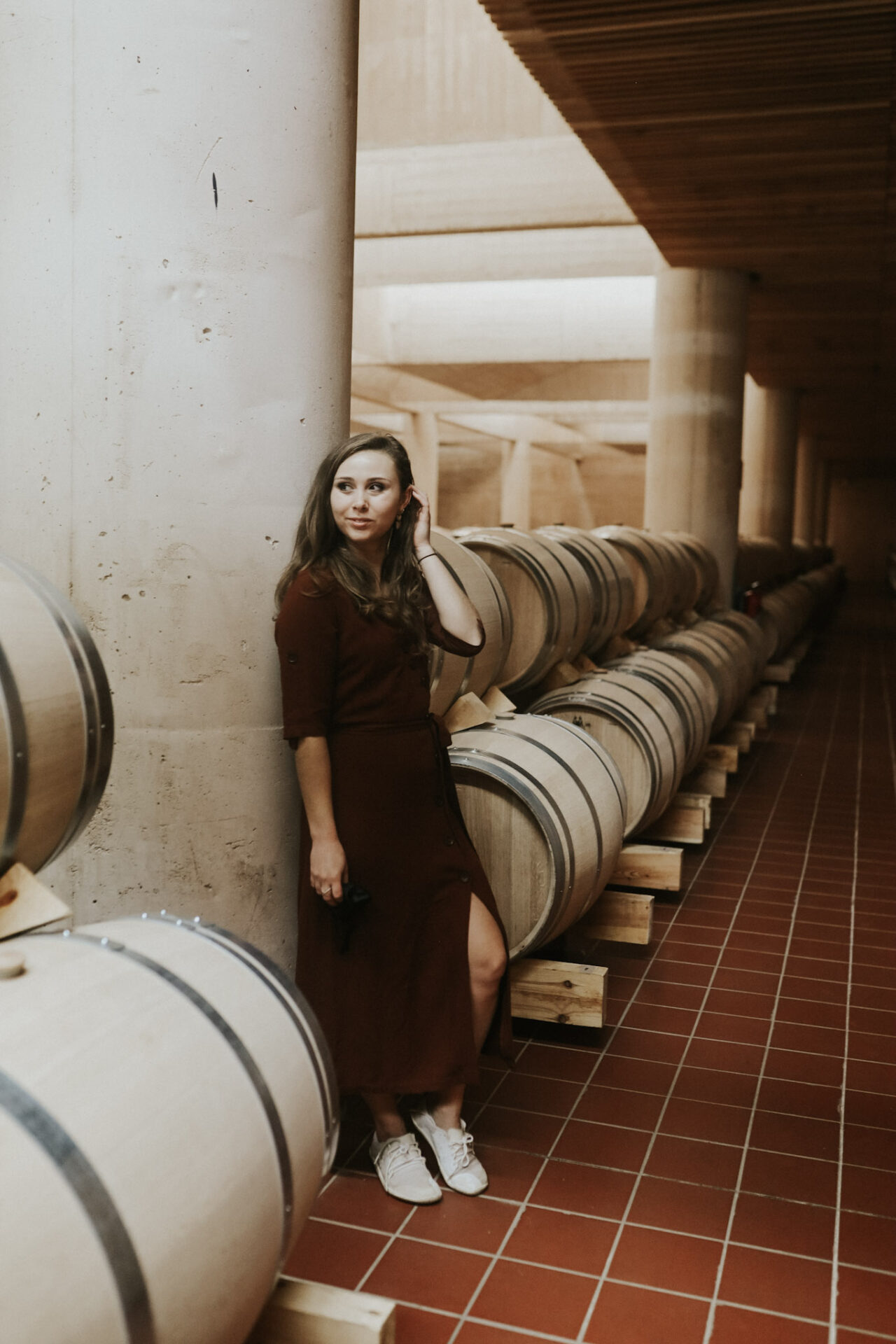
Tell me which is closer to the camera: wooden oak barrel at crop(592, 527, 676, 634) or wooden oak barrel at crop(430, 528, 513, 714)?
wooden oak barrel at crop(430, 528, 513, 714)

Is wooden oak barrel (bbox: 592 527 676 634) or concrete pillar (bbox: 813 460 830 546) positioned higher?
concrete pillar (bbox: 813 460 830 546)

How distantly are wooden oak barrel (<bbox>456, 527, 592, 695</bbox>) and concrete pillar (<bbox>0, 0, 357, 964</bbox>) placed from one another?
2225mm

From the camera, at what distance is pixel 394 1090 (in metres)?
2.69

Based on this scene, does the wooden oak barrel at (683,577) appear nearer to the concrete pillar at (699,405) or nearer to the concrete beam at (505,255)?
the concrete pillar at (699,405)

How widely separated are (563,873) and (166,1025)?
1.99 meters

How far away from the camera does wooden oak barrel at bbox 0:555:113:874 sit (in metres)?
1.79

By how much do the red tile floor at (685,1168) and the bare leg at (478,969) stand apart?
175 mm

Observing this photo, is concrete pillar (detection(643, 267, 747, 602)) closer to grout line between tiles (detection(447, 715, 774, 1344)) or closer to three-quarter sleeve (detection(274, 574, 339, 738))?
grout line between tiles (detection(447, 715, 774, 1344))

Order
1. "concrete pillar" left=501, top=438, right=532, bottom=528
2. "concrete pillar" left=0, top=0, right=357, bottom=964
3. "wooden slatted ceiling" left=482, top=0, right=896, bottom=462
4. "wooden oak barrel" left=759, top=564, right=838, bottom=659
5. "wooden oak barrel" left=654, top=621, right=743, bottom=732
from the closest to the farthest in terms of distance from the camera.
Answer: "concrete pillar" left=0, top=0, right=357, bottom=964, "wooden slatted ceiling" left=482, top=0, right=896, bottom=462, "wooden oak barrel" left=654, top=621, right=743, bottom=732, "wooden oak barrel" left=759, top=564, right=838, bottom=659, "concrete pillar" left=501, top=438, right=532, bottom=528

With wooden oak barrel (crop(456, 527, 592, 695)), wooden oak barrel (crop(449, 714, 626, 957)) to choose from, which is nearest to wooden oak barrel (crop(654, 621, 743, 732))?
wooden oak barrel (crop(456, 527, 592, 695))

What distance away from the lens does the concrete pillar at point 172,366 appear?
2508 mm

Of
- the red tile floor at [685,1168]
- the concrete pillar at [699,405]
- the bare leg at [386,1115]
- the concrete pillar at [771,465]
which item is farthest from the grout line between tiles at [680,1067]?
the concrete pillar at [771,465]

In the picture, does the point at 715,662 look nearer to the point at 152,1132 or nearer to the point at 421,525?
the point at 421,525

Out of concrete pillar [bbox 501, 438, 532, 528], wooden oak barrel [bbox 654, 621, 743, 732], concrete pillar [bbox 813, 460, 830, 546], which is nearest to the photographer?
wooden oak barrel [bbox 654, 621, 743, 732]
